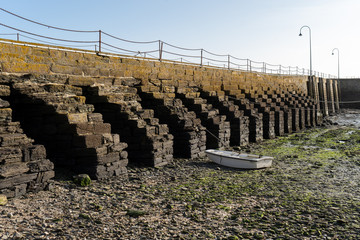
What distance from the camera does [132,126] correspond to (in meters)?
10.9

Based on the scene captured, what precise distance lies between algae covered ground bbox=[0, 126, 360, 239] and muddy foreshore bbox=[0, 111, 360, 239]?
0.02 m

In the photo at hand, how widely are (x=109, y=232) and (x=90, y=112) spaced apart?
4392mm

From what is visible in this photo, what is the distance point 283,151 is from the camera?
617 inches

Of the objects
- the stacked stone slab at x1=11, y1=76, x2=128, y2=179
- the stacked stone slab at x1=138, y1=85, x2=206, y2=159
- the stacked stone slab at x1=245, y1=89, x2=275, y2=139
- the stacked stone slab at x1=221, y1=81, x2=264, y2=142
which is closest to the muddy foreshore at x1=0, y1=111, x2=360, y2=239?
the stacked stone slab at x1=11, y1=76, x2=128, y2=179

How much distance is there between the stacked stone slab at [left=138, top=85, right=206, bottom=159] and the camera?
12.8 metres

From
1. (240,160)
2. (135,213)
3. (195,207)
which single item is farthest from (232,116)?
(135,213)

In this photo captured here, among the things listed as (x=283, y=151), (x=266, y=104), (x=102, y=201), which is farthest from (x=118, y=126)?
(x=266, y=104)

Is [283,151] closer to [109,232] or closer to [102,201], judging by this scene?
[102,201]

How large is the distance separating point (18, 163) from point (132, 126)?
170 inches

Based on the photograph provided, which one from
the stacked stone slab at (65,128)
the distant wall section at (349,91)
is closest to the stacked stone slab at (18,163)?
the stacked stone slab at (65,128)

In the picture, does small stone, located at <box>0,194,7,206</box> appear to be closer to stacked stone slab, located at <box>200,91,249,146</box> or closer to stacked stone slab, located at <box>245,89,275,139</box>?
stacked stone slab, located at <box>200,91,249,146</box>

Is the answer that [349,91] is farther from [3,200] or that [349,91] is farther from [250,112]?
[3,200]

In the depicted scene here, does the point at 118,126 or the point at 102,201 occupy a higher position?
the point at 118,126

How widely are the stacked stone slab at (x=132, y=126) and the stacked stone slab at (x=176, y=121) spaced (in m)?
1.59
